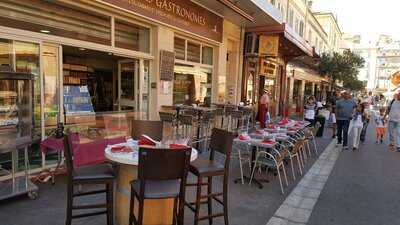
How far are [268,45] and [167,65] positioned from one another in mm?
5507

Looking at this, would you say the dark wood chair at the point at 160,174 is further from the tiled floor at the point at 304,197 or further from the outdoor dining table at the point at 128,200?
the tiled floor at the point at 304,197

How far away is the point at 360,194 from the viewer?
525 cm

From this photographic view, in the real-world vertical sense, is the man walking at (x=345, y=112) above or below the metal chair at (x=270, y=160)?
above

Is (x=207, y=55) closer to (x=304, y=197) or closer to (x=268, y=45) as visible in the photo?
(x=268, y=45)

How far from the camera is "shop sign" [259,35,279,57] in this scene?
11859 millimetres

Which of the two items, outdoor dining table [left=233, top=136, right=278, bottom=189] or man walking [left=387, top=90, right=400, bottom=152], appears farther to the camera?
man walking [left=387, top=90, right=400, bottom=152]

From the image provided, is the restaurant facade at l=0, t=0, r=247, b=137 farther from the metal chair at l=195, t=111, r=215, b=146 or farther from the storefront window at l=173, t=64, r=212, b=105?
the metal chair at l=195, t=111, r=215, b=146

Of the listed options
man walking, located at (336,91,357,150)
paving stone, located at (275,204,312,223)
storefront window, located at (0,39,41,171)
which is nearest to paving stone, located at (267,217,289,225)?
paving stone, located at (275,204,312,223)

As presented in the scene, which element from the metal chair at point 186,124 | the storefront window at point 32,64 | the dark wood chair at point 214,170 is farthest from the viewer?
the metal chair at point 186,124

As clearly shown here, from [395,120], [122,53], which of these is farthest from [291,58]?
[122,53]

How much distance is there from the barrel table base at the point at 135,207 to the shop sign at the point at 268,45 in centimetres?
965

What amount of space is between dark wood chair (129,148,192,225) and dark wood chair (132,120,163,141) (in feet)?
5.37

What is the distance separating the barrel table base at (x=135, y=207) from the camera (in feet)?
10.5

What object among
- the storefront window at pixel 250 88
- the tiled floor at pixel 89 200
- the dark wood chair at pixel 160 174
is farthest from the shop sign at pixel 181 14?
the dark wood chair at pixel 160 174
